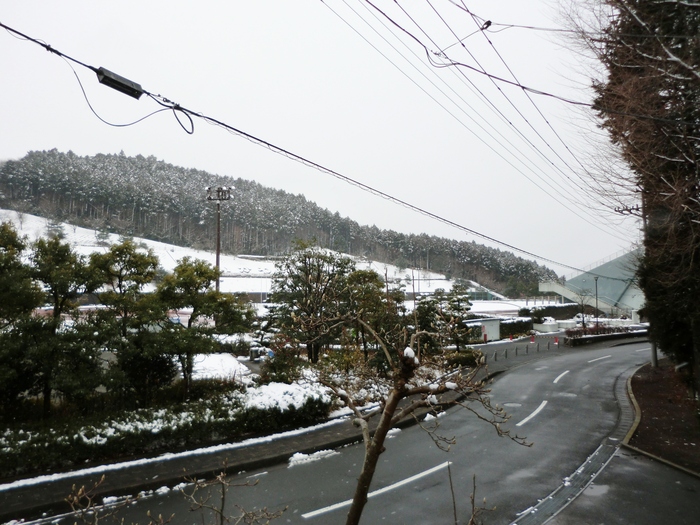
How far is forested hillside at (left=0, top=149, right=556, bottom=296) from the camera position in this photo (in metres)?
91.6

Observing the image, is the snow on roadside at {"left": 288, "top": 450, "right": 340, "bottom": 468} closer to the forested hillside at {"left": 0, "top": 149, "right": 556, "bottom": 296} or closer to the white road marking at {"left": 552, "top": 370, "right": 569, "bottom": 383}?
the white road marking at {"left": 552, "top": 370, "right": 569, "bottom": 383}

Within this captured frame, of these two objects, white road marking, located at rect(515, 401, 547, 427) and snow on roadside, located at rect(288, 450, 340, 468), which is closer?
snow on roadside, located at rect(288, 450, 340, 468)

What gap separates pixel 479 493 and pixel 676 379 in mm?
13680

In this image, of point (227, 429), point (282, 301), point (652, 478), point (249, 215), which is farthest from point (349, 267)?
point (249, 215)

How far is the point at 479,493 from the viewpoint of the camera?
24.0 feet

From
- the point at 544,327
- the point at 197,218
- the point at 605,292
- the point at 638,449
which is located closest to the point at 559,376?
the point at 638,449

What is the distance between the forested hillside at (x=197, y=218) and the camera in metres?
91.6

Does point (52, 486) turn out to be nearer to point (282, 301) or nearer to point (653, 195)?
point (282, 301)

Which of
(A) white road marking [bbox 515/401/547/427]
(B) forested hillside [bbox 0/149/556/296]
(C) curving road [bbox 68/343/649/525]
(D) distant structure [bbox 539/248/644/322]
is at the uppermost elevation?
(B) forested hillside [bbox 0/149/556/296]

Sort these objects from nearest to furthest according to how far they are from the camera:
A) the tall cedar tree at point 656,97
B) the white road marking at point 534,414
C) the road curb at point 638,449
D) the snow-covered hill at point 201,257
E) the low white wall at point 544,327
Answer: the tall cedar tree at point 656,97
the road curb at point 638,449
the white road marking at point 534,414
the low white wall at point 544,327
the snow-covered hill at point 201,257

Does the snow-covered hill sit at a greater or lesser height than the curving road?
greater

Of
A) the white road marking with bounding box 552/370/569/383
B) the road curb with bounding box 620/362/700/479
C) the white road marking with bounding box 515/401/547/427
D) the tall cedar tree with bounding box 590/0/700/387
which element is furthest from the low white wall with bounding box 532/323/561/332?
the tall cedar tree with bounding box 590/0/700/387

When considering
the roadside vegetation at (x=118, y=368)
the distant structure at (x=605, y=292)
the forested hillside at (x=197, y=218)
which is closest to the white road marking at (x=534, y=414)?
the roadside vegetation at (x=118, y=368)

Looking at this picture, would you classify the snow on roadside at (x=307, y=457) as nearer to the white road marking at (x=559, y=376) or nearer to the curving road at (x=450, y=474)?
the curving road at (x=450, y=474)
